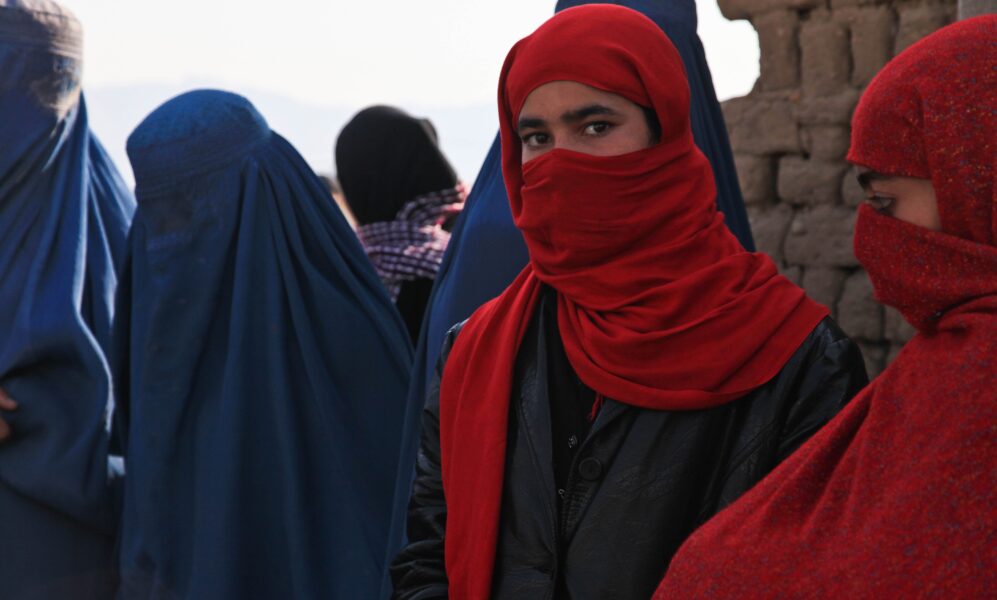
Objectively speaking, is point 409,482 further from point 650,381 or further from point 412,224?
point 412,224

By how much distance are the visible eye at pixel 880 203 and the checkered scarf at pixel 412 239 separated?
2193 millimetres

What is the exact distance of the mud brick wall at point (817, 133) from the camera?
3.35m

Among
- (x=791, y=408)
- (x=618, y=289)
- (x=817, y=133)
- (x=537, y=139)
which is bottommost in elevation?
(x=817, y=133)

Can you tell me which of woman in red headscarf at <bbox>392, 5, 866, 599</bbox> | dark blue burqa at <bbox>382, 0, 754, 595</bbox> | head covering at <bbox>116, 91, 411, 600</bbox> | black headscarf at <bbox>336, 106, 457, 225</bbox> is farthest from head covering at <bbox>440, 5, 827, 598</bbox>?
black headscarf at <bbox>336, 106, 457, 225</bbox>

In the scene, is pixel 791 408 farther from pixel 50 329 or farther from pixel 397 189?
pixel 397 189

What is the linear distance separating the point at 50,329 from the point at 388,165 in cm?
136

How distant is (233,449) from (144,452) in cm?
20

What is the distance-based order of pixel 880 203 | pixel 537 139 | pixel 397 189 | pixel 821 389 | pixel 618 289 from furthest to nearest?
1. pixel 397 189
2. pixel 537 139
3. pixel 618 289
4. pixel 821 389
5. pixel 880 203

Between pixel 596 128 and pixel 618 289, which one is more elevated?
pixel 596 128

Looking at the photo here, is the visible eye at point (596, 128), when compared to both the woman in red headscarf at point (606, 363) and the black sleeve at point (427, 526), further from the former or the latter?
the black sleeve at point (427, 526)

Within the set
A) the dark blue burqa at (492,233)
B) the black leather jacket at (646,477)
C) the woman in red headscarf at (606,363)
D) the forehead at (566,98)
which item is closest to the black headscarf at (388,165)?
the dark blue burqa at (492,233)

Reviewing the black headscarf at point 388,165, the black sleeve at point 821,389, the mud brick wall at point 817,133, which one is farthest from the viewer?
the black headscarf at point 388,165

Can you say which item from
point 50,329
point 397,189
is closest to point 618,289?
point 50,329

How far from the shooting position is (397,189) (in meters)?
3.84
